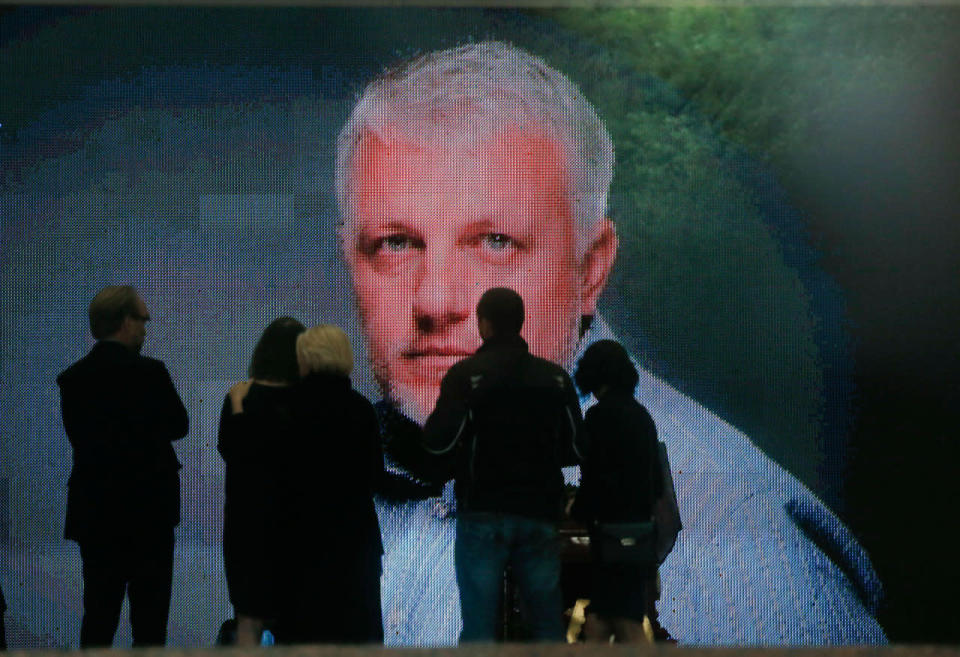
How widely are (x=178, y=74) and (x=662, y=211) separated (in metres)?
2.22

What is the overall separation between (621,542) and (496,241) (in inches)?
57.3

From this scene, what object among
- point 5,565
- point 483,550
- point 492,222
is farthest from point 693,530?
point 5,565

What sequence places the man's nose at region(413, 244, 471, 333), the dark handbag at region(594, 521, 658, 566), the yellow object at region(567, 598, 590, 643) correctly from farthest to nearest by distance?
the man's nose at region(413, 244, 471, 333) < the yellow object at region(567, 598, 590, 643) < the dark handbag at region(594, 521, 658, 566)

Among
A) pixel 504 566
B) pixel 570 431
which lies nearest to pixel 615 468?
pixel 570 431

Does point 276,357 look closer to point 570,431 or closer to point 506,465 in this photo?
point 506,465

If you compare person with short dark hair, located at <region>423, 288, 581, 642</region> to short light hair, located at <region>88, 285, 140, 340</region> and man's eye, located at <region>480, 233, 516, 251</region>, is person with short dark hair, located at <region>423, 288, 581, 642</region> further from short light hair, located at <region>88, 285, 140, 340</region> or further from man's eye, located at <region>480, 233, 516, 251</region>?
short light hair, located at <region>88, 285, 140, 340</region>

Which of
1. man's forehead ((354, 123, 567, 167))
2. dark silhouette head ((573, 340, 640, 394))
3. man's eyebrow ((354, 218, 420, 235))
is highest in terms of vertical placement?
man's forehead ((354, 123, 567, 167))

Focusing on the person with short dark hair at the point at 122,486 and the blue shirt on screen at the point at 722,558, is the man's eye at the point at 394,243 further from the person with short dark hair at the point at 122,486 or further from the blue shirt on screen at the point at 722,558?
the person with short dark hair at the point at 122,486

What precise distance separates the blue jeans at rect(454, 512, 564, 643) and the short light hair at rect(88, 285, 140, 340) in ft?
5.35

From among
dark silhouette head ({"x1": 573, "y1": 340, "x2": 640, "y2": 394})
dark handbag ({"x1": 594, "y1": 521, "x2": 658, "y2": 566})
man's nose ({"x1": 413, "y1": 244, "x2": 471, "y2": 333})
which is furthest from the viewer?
man's nose ({"x1": 413, "y1": 244, "x2": 471, "y2": 333})

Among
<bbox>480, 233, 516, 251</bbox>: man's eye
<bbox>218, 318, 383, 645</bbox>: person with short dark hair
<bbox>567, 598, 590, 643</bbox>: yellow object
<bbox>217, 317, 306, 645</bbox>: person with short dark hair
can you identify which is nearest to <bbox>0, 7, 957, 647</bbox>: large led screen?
<bbox>480, 233, 516, 251</bbox>: man's eye

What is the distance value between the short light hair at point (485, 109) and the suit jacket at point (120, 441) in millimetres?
1189

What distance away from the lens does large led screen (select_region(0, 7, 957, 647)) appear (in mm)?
5914

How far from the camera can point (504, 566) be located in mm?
5184
